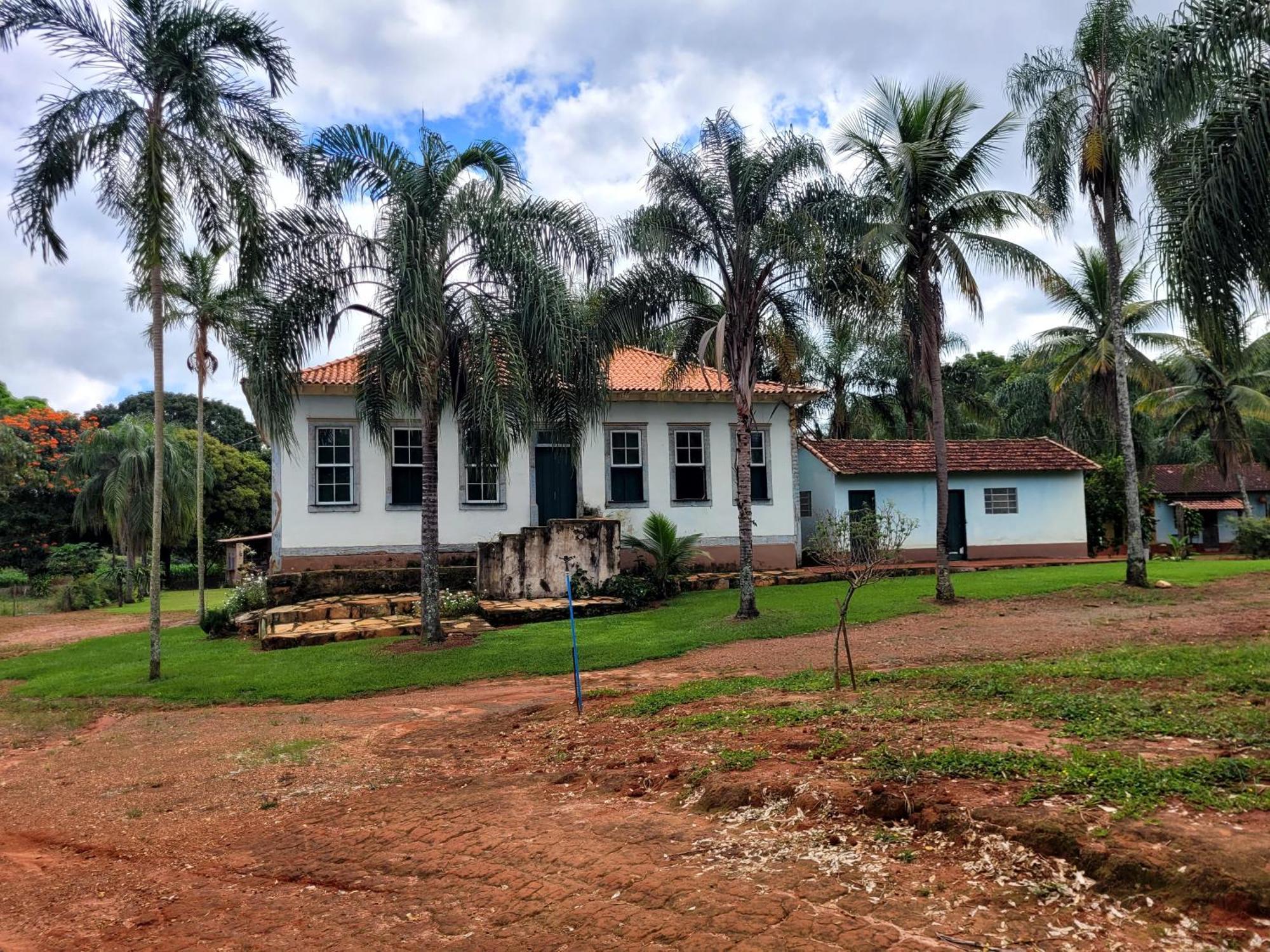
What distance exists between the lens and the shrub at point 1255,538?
23.6m

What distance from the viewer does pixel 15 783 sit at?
7.01m

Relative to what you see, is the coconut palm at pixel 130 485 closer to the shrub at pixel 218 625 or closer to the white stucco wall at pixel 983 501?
the shrub at pixel 218 625

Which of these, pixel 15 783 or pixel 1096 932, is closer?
pixel 1096 932

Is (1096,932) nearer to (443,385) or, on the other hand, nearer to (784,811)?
(784,811)

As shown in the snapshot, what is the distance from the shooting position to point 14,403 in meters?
39.0

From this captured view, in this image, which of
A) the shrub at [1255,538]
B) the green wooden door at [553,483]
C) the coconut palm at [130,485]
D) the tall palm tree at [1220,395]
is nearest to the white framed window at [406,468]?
the green wooden door at [553,483]

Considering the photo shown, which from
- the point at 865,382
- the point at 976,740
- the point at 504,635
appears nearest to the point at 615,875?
the point at 976,740

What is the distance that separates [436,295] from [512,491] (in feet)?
24.4

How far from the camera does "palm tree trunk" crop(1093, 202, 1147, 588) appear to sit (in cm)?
1576

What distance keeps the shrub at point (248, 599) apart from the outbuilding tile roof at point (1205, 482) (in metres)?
32.0

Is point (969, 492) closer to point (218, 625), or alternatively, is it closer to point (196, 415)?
point (218, 625)

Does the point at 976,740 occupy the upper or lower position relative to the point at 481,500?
lower

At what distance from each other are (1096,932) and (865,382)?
93.2ft

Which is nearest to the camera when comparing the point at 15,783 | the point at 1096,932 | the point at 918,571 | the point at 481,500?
the point at 1096,932
